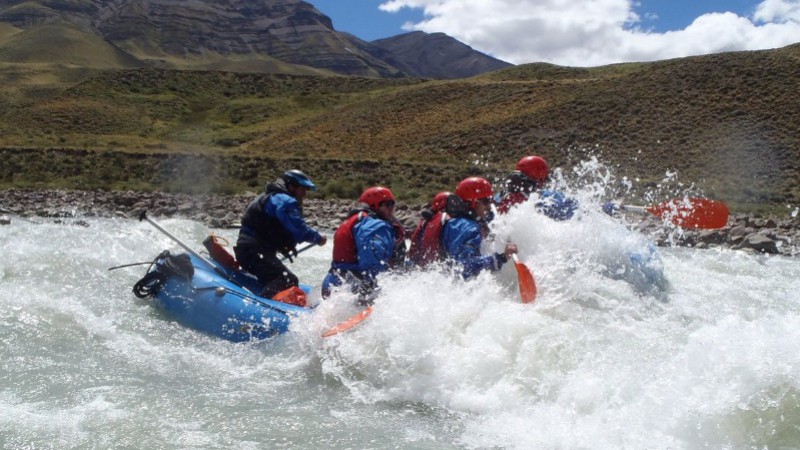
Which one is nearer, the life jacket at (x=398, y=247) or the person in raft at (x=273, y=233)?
the life jacket at (x=398, y=247)

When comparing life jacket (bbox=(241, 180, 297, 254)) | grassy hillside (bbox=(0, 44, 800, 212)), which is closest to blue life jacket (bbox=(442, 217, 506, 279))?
life jacket (bbox=(241, 180, 297, 254))

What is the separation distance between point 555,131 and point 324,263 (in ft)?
103

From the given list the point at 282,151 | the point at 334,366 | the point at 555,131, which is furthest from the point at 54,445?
the point at 282,151

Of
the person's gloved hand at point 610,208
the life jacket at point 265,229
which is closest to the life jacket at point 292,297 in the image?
the life jacket at point 265,229

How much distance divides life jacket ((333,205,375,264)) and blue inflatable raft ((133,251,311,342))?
22.8 inches

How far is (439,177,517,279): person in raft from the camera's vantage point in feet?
21.0

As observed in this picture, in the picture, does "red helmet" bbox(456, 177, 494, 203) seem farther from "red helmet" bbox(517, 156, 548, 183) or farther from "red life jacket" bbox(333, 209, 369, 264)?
"red helmet" bbox(517, 156, 548, 183)

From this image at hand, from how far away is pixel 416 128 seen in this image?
47.5m

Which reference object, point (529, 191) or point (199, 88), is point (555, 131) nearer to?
point (529, 191)

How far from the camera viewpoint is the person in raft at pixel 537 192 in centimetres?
889

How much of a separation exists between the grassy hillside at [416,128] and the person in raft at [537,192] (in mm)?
14719

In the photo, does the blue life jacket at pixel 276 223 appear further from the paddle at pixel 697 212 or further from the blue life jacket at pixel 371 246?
the paddle at pixel 697 212

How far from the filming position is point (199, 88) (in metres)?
71.6

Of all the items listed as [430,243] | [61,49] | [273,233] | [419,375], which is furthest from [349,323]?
[61,49]
